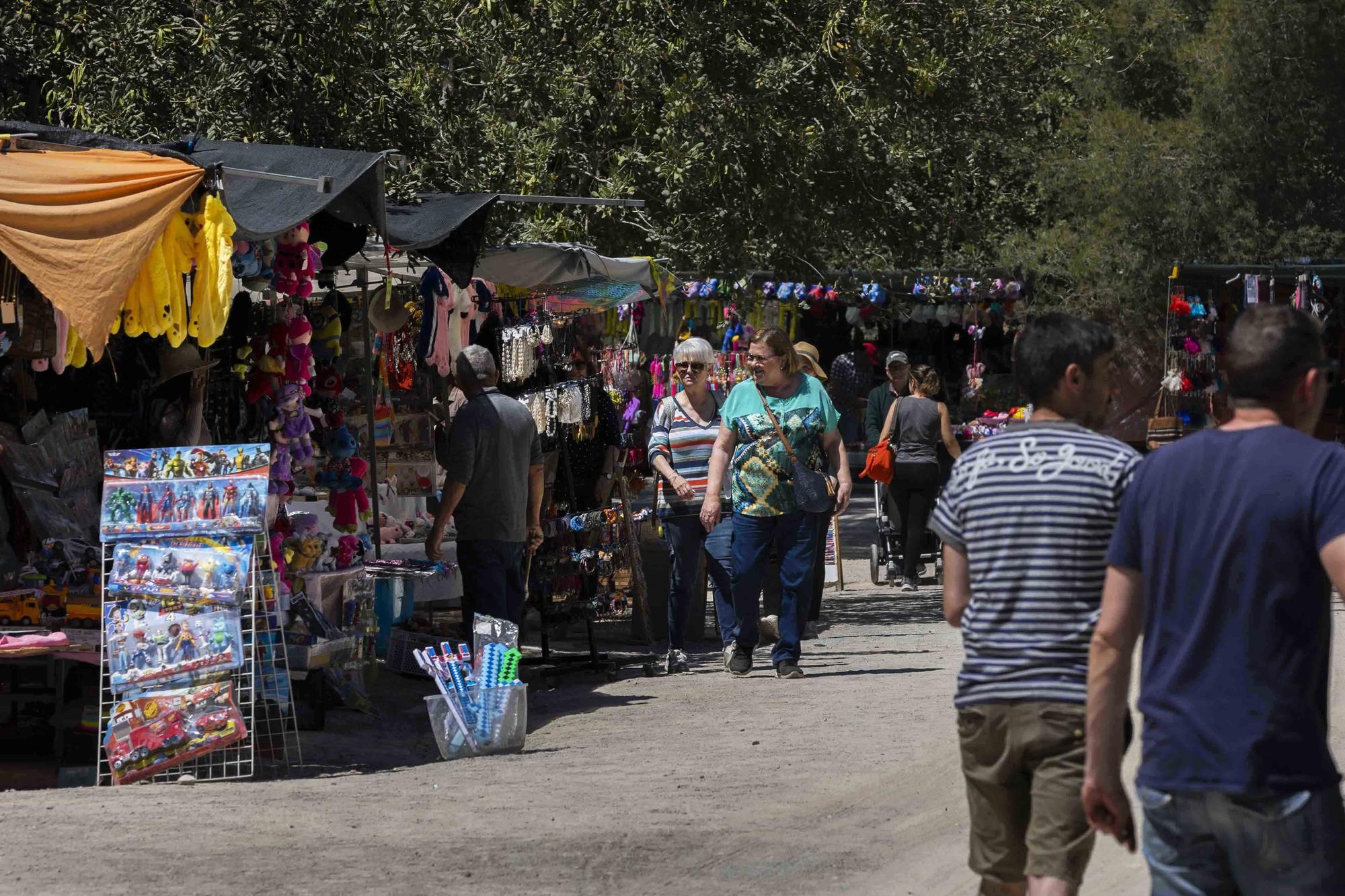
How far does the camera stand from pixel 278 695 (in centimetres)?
778

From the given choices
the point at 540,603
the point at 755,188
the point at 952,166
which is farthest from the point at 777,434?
the point at 952,166

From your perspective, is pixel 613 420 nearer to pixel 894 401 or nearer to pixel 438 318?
pixel 438 318

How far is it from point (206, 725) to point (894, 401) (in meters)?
8.53

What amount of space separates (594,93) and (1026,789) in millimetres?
11185

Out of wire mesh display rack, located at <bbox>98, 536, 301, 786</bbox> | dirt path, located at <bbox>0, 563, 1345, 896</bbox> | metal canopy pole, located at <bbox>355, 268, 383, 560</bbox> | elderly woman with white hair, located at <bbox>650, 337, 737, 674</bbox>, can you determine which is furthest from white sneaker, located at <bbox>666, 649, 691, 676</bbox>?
wire mesh display rack, located at <bbox>98, 536, 301, 786</bbox>

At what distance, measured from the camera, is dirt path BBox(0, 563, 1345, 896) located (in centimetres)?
583

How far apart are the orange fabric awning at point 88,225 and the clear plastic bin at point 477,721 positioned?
2315mm

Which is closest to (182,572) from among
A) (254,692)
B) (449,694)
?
(254,692)

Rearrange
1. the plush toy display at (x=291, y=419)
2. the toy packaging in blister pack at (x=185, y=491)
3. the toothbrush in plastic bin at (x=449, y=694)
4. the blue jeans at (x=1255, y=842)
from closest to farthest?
the blue jeans at (x=1255, y=842)
the toy packaging in blister pack at (x=185, y=491)
the toothbrush in plastic bin at (x=449, y=694)
the plush toy display at (x=291, y=419)

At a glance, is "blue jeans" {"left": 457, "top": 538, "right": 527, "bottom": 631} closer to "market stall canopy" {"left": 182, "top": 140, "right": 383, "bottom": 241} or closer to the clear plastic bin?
the clear plastic bin

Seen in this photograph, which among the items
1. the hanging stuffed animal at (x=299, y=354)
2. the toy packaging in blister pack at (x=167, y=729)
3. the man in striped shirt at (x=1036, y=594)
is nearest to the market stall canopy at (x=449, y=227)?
the hanging stuffed animal at (x=299, y=354)

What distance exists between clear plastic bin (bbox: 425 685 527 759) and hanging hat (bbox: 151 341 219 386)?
1.94m

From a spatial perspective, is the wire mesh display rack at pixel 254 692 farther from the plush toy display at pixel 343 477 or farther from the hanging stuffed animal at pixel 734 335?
the hanging stuffed animal at pixel 734 335

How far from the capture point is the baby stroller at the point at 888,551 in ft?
50.2
